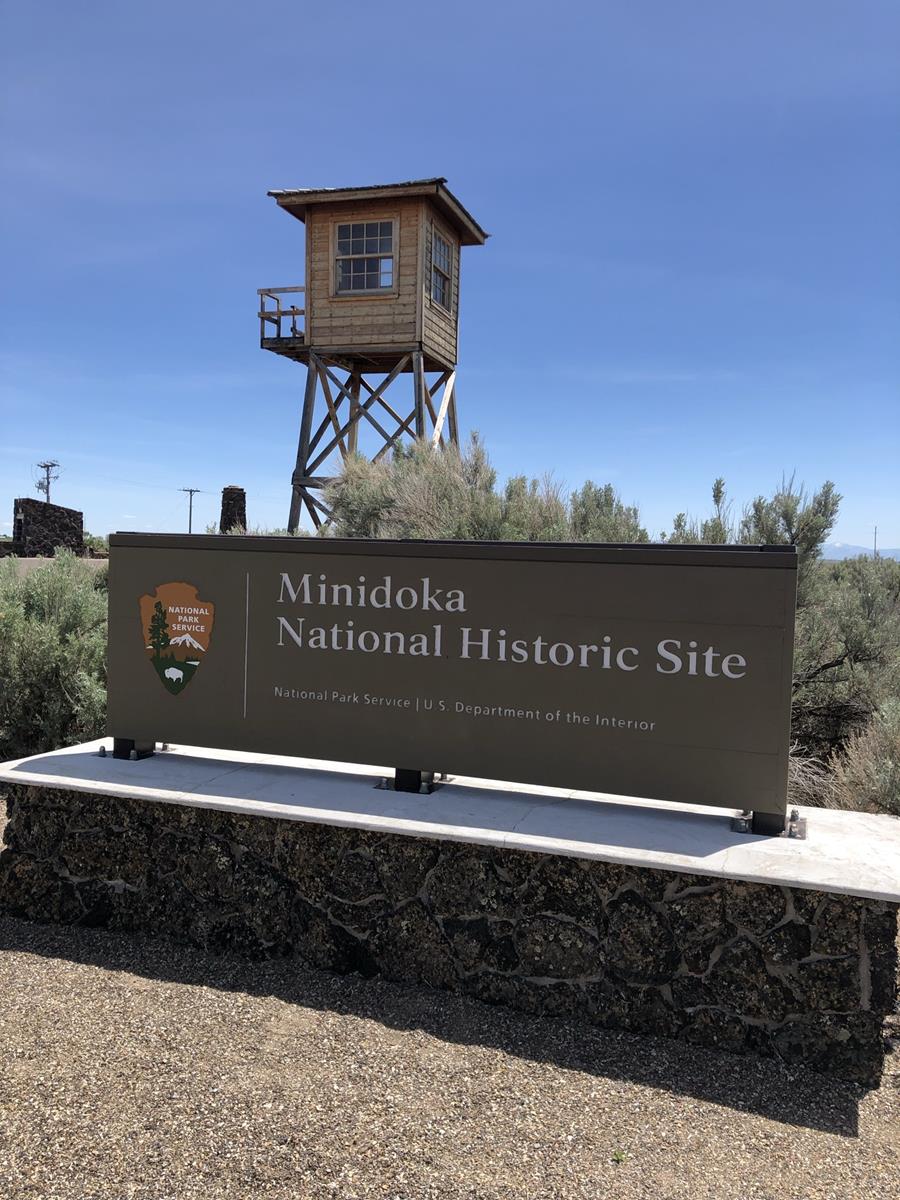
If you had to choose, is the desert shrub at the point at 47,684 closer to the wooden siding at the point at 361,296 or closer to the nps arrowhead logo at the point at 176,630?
the nps arrowhead logo at the point at 176,630

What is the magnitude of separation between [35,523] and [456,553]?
1994cm

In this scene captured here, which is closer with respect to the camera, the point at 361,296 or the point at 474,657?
the point at 474,657

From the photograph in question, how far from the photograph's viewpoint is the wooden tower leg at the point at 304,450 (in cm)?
1645

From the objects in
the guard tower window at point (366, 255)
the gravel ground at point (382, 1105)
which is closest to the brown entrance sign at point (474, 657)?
the gravel ground at point (382, 1105)

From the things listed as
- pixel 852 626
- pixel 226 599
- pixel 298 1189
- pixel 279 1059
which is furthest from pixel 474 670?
pixel 852 626

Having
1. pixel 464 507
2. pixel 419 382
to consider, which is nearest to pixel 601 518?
pixel 464 507

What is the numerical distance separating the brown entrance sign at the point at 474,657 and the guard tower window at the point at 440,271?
12328 mm

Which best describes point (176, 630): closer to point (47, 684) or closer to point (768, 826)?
point (768, 826)

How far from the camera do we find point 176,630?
16.5 feet

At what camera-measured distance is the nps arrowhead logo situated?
196 inches

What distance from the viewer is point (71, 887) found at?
15.6 feet

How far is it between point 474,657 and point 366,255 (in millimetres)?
12855

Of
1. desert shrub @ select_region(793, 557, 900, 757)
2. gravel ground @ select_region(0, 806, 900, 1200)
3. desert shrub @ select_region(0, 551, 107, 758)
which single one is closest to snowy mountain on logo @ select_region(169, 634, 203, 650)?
gravel ground @ select_region(0, 806, 900, 1200)

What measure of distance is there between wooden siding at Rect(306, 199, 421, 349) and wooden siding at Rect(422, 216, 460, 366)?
0.88ft
